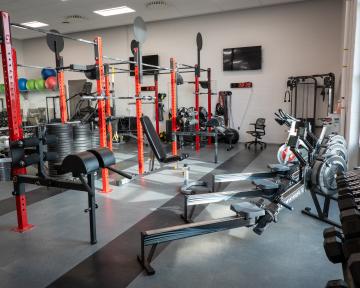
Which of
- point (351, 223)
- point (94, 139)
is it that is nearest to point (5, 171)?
point (94, 139)

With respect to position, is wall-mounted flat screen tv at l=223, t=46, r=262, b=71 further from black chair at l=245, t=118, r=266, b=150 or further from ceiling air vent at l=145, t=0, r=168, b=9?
ceiling air vent at l=145, t=0, r=168, b=9

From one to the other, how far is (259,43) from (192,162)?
14.5ft

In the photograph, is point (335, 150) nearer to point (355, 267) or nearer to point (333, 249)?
point (333, 249)

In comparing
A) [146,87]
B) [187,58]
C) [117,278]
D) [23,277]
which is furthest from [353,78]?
[146,87]

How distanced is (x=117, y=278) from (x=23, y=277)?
2.30 ft

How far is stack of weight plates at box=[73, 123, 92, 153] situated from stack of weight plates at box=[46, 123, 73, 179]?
0.28 feet

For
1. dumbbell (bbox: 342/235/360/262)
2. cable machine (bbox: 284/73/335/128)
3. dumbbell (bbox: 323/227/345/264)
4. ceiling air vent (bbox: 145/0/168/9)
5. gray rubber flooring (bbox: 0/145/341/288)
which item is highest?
ceiling air vent (bbox: 145/0/168/9)

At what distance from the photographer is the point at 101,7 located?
8.12 metres

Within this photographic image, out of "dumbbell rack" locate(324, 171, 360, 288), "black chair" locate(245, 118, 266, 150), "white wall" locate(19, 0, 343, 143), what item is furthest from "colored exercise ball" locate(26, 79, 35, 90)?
"dumbbell rack" locate(324, 171, 360, 288)

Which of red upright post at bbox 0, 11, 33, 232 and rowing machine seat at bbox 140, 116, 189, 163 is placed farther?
rowing machine seat at bbox 140, 116, 189, 163

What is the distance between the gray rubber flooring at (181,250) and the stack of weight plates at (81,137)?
1.26m

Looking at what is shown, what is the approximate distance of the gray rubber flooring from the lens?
2.17 meters

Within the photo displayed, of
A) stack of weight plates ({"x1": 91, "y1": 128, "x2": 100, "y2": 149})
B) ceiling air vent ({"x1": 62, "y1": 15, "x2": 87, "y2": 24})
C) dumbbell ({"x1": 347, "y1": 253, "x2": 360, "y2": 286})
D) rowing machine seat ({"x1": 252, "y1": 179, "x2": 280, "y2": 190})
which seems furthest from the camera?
ceiling air vent ({"x1": 62, "y1": 15, "x2": 87, "y2": 24})

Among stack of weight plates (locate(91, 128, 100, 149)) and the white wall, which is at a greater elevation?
the white wall
